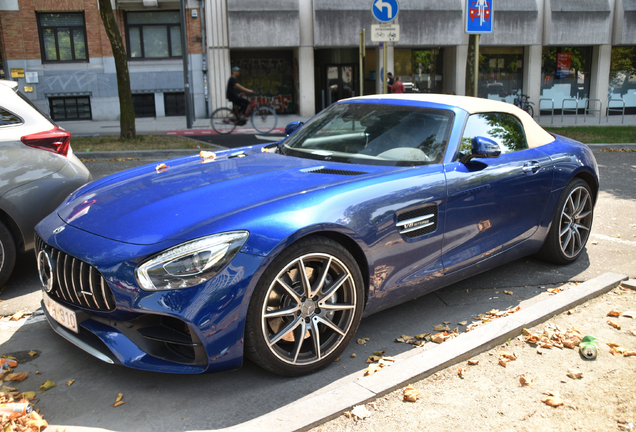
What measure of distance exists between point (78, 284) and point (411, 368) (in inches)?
69.3

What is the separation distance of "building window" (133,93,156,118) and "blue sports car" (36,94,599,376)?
20375 mm

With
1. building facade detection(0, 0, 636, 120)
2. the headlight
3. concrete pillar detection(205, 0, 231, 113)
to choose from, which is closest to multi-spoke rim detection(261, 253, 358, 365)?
the headlight

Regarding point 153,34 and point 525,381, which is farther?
point 153,34

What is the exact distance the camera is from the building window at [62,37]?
22.3 meters

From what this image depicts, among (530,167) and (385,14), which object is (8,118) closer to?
(530,167)

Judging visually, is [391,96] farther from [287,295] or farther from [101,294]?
[101,294]

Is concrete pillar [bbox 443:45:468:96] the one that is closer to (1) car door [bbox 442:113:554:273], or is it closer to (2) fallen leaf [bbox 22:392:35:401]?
(1) car door [bbox 442:113:554:273]

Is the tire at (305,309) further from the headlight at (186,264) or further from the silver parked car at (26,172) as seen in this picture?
the silver parked car at (26,172)

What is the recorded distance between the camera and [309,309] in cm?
300

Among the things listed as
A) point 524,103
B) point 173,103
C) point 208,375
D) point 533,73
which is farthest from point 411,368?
point 533,73

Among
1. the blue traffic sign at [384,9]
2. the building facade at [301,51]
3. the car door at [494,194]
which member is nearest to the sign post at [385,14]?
the blue traffic sign at [384,9]

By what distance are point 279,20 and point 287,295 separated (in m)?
20.9

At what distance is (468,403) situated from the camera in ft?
9.29

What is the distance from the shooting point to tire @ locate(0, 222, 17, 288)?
4.18 metres
